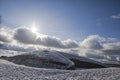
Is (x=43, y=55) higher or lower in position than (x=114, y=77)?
higher

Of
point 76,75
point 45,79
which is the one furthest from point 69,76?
point 45,79

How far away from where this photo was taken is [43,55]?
1839cm

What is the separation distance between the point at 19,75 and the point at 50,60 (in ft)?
29.3

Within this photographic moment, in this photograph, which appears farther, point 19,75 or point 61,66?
point 61,66

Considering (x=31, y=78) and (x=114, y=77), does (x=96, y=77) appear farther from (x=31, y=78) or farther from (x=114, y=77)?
(x=31, y=78)

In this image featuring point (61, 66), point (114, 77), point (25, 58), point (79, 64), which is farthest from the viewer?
point (79, 64)

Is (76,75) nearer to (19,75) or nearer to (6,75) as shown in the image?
(19,75)

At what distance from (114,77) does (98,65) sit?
56.2 ft

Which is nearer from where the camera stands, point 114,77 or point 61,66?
point 114,77

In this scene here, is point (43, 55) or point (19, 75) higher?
point (43, 55)

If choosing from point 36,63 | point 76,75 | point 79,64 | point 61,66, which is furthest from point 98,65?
point 76,75

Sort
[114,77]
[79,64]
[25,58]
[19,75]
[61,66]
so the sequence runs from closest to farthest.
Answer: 1. [114,77]
2. [19,75]
3. [61,66]
4. [25,58]
5. [79,64]

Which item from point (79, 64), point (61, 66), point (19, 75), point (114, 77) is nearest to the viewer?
point (114, 77)

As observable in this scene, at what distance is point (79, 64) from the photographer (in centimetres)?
2456
